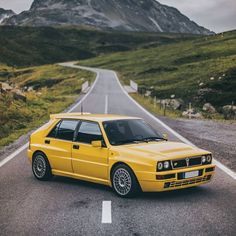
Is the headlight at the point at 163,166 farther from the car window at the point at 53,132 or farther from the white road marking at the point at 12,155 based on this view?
the white road marking at the point at 12,155

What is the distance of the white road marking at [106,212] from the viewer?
786cm

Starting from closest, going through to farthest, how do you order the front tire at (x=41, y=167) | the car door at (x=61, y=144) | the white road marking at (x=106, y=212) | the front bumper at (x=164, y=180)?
the white road marking at (x=106, y=212), the front bumper at (x=164, y=180), the car door at (x=61, y=144), the front tire at (x=41, y=167)

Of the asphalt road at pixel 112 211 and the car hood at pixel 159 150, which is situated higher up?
the car hood at pixel 159 150

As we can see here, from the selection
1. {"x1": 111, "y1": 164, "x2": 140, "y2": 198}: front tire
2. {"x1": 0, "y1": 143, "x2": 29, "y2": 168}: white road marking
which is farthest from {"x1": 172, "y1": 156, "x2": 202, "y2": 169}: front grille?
{"x1": 0, "y1": 143, "x2": 29, "y2": 168}: white road marking

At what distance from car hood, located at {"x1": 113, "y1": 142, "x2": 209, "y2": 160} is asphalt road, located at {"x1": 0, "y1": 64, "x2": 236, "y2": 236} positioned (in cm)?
74

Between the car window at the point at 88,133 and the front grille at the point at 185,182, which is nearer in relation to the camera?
the front grille at the point at 185,182

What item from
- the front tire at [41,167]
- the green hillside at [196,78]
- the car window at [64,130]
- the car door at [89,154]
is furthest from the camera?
the green hillside at [196,78]

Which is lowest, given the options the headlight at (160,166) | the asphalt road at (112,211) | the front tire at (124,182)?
the asphalt road at (112,211)

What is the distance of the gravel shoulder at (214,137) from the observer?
1441cm

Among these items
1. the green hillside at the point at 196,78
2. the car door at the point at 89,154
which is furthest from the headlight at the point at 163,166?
the green hillside at the point at 196,78

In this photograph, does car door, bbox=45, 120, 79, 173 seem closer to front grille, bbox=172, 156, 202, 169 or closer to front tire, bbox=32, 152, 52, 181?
front tire, bbox=32, 152, 52, 181

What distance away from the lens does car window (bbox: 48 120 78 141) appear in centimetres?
1109

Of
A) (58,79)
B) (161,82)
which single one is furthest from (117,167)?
(58,79)

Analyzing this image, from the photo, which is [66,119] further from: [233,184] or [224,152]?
[224,152]
